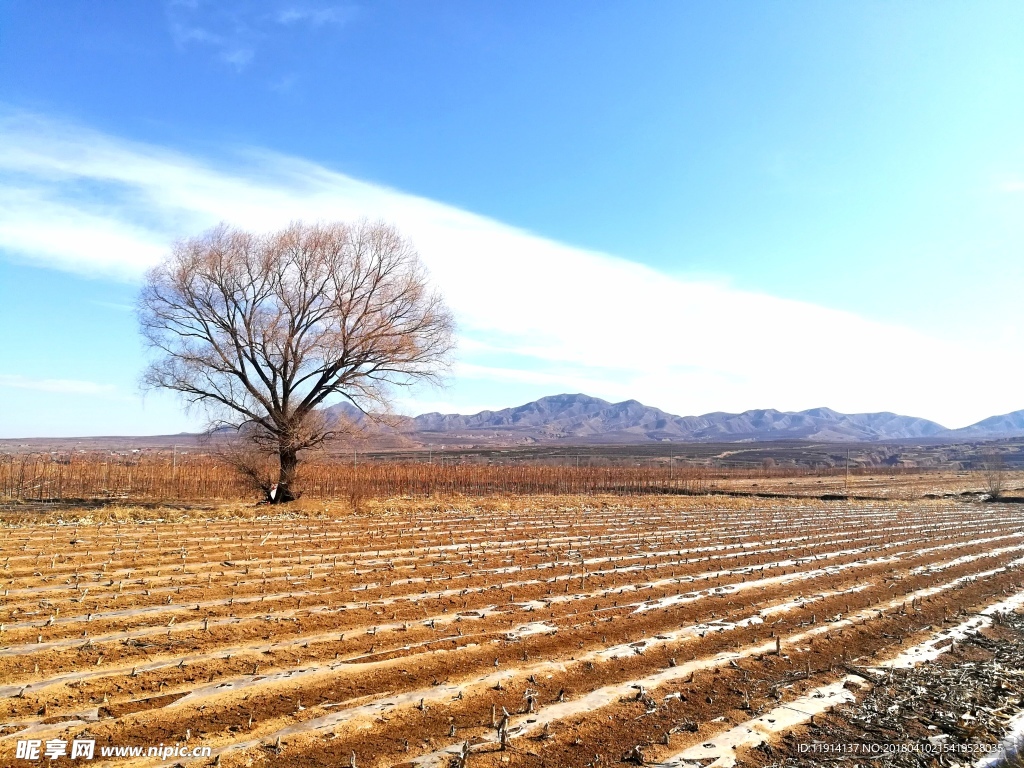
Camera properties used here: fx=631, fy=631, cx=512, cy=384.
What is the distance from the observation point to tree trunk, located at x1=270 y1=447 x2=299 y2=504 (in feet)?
77.1

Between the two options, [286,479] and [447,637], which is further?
[286,479]

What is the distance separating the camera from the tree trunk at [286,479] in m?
23.5

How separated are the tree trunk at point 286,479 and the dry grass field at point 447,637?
8.01 metres

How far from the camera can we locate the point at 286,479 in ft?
77.1

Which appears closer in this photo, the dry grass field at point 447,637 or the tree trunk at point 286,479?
the dry grass field at point 447,637

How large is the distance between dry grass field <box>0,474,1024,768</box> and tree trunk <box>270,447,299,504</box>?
26.3 feet

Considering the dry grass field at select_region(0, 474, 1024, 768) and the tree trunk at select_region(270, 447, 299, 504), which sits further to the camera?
the tree trunk at select_region(270, 447, 299, 504)

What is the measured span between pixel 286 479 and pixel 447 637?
17.9 meters

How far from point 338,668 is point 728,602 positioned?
5.99 m

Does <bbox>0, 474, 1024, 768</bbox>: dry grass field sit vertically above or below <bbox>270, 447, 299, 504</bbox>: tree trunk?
below

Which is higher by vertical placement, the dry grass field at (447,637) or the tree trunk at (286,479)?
the tree trunk at (286,479)

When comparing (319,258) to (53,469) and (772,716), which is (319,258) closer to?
(53,469)

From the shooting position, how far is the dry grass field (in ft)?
16.3

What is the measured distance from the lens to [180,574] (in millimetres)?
10102
